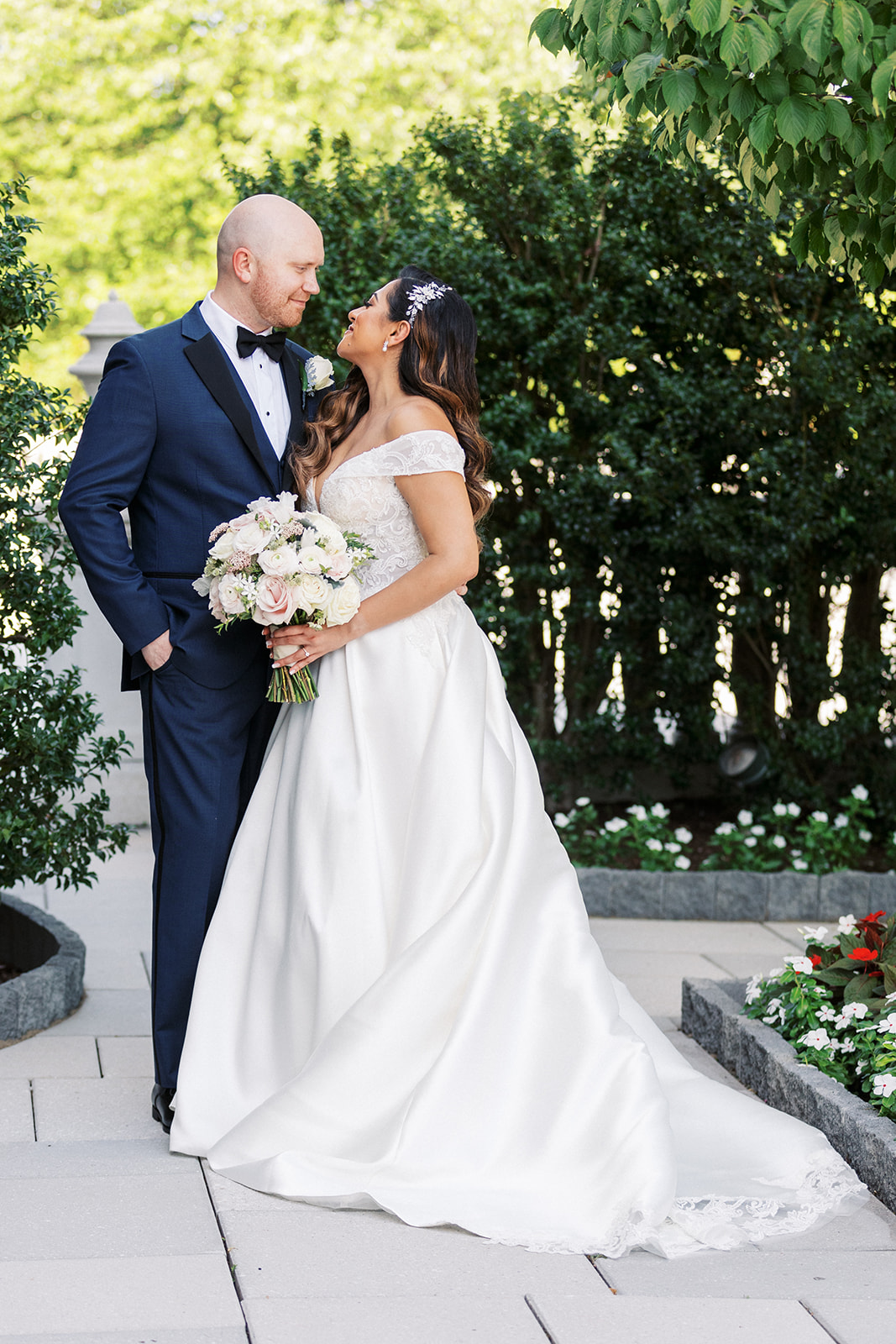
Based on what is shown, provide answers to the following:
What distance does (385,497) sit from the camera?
3.72 m

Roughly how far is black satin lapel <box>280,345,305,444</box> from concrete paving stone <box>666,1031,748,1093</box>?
6.92 feet

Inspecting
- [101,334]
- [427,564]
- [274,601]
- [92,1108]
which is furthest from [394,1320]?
[101,334]

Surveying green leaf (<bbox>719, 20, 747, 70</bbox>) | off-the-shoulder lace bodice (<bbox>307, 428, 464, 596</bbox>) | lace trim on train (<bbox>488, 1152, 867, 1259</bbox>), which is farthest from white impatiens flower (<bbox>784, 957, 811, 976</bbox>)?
green leaf (<bbox>719, 20, 747, 70</bbox>)

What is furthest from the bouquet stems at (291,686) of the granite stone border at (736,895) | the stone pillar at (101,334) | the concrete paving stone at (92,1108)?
the stone pillar at (101,334)

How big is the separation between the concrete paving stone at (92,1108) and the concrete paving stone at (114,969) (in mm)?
1020

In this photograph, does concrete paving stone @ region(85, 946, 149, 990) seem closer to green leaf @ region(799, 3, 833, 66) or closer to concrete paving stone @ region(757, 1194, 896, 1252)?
concrete paving stone @ region(757, 1194, 896, 1252)

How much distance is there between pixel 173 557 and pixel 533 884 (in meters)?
→ 1.27

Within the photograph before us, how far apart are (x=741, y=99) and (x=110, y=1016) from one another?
3.40m

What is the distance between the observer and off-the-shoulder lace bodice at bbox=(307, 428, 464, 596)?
144 inches

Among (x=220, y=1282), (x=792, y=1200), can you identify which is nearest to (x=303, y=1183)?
(x=220, y=1282)

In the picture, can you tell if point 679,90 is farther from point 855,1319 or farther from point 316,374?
point 855,1319

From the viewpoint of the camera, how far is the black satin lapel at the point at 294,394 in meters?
3.99

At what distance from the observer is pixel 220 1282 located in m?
2.88

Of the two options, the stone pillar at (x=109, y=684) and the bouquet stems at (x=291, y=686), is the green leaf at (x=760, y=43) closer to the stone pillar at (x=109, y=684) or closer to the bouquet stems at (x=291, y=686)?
the bouquet stems at (x=291, y=686)
